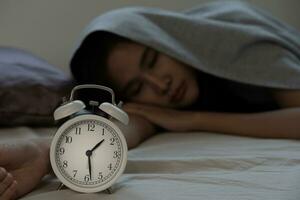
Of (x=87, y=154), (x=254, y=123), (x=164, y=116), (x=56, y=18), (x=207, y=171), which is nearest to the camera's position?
(x=87, y=154)

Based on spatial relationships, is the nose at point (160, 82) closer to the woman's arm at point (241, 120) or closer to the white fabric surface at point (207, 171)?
the woman's arm at point (241, 120)

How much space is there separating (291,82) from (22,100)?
656mm

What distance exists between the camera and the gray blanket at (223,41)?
4.31 ft

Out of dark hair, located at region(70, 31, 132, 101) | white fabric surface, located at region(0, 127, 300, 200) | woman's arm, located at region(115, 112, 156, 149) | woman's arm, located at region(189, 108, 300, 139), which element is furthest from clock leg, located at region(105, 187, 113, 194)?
dark hair, located at region(70, 31, 132, 101)

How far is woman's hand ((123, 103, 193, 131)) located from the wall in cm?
53

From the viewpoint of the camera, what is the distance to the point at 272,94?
1.36m

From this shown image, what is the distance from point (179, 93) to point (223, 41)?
0.18 meters

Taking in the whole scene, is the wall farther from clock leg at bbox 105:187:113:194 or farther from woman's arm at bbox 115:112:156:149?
clock leg at bbox 105:187:113:194

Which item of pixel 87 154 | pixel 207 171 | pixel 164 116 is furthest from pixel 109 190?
pixel 164 116

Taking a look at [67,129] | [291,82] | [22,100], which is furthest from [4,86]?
[291,82]

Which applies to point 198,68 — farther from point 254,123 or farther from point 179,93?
point 254,123

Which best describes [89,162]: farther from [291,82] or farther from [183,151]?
[291,82]

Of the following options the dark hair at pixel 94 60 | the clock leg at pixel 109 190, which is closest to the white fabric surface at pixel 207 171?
the clock leg at pixel 109 190

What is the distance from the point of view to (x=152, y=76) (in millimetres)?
1400
